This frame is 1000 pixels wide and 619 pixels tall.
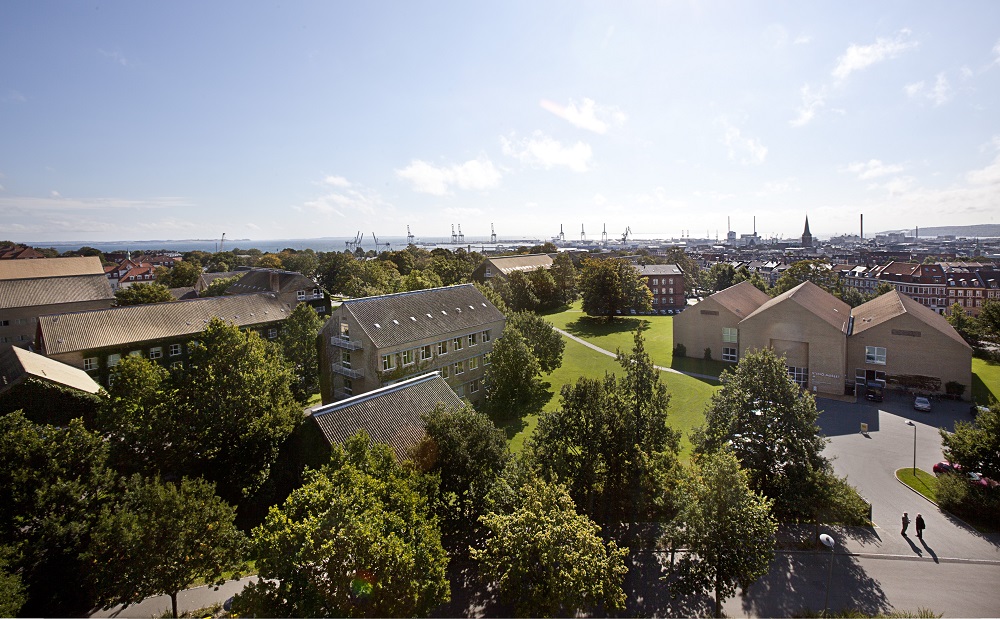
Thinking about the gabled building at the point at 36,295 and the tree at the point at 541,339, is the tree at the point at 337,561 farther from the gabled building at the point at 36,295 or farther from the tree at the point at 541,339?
the gabled building at the point at 36,295

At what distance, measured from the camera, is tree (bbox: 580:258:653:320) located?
7700cm

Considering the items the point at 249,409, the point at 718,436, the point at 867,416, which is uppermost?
the point at 249,409

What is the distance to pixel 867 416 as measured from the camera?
39.4m

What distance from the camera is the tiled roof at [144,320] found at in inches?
1665

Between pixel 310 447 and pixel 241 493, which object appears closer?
pixel 310 447

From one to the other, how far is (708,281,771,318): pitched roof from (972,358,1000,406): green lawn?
20382 millimetres

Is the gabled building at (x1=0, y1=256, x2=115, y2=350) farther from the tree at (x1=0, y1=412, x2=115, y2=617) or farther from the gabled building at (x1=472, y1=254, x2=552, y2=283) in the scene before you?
the gabled building at (x1=472, y1=254, x2=552, y2=283)

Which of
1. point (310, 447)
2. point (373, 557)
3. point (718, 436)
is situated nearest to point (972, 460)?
point (718, 436)

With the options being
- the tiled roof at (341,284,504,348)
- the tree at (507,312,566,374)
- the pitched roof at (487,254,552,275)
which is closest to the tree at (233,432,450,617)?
the tiled roof at (341,284,504,348)

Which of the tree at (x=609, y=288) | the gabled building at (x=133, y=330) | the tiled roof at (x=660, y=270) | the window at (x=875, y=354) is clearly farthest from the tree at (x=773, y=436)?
the tiled roof at (x=660, y=270)

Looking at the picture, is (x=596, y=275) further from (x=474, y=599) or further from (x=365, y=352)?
(x=474, y=599)

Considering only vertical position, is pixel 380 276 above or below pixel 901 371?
above

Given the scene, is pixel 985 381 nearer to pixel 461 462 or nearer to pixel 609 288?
pixel 609 288

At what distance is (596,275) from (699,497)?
62312 mm
